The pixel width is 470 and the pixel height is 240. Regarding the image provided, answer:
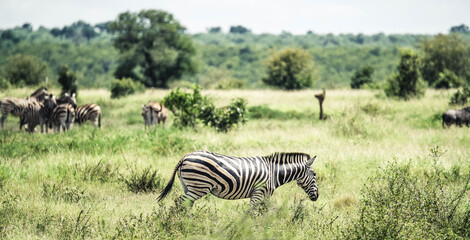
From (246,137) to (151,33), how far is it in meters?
39.5

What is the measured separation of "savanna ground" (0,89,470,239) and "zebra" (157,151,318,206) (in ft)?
0.94

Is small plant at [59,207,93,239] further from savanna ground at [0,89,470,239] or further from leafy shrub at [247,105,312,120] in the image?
leafy shrub at [247,105,312,120]

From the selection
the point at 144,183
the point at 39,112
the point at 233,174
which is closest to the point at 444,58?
the point at 39,112

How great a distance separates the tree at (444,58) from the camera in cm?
4775

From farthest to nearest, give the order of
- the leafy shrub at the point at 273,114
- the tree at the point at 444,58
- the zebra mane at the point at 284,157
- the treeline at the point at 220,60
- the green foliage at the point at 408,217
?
the treeline at the point at 220,60 < the tree at the point at 444,58 < the leafy shrub at the point at 273,114 < the zebra mane at the point at 284,157 < the green foliage at the point at 408,217

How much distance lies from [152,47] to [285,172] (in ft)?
152

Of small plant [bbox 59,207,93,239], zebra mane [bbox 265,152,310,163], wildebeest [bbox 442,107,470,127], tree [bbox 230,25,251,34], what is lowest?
small plant [bbox 59,207,93,239]

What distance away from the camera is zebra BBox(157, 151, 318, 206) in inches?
219

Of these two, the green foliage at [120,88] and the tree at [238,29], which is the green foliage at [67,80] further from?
the tree at [238,29]

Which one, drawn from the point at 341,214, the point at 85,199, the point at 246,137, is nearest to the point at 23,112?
the point at 246,137

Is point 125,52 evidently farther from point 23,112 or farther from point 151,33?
point 23,112

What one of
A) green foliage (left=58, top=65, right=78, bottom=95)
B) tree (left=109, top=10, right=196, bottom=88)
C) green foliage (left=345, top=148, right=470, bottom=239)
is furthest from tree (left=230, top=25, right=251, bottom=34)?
green foliage (left=345, top=148, right=470, bottom=239)

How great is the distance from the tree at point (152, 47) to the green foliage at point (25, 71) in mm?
8644

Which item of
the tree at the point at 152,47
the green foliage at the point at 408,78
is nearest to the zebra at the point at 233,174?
the green foliage at the point at 408,78
